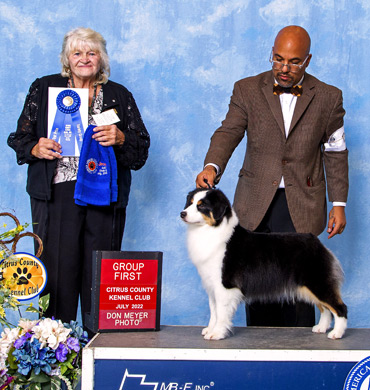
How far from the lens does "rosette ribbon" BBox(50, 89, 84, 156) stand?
2889mm

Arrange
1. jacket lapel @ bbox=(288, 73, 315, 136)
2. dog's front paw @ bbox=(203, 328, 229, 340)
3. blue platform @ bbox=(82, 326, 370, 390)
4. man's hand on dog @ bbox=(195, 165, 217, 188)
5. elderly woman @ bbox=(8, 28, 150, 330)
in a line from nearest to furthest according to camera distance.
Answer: blue platform @ bbox=(82, 326, 370, 390), dog's front paw @ bbox=(203, 328, 229, 340), man's hand on dog @ bbox=(195, 165, 217, 188), jacket lapel @ bbox=(288, 73, 315, 136), elderly woman @ bbox=(8, 28, 150, 330)

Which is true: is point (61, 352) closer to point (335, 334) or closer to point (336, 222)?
point (335, 334)

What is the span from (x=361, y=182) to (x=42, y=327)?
102 inches

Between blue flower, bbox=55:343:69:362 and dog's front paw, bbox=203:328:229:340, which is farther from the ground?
dog's front paw, bbox=203:328:229:340

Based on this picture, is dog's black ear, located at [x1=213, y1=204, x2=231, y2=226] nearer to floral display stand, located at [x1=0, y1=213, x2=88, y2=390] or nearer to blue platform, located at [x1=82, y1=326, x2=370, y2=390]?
blue platform, located at [x1=82, y1=326, x2=370, y2=390]

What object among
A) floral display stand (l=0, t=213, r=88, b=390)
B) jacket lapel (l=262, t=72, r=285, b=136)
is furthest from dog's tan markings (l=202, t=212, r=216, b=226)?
floral display stand (l=0, t=213, r=88, b=390)

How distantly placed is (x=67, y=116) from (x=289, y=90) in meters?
1.09

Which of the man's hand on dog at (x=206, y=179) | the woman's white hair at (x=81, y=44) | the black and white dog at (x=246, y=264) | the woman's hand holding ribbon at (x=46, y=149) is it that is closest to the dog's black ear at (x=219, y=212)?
the black and white dog at (x=246, y=264)

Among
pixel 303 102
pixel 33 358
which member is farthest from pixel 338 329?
pixel 33 358

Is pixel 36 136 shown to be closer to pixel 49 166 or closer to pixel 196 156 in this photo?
pixel 49 166

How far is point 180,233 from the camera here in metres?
4.15

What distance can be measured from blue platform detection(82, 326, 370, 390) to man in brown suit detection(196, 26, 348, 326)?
2.32 feet

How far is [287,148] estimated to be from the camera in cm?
275

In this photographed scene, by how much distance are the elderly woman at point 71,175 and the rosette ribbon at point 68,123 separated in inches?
1.8
